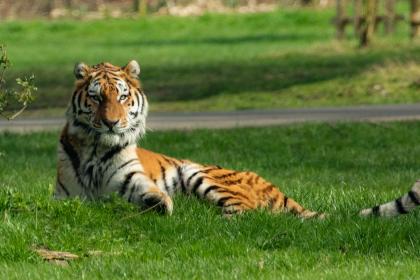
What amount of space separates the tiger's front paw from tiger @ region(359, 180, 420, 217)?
1.55 meters

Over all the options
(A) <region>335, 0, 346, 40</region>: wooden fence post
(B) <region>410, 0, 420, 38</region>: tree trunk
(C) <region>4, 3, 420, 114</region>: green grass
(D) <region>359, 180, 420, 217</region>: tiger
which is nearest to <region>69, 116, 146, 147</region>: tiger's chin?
(D) <region>359, 180, 420, 217</region>: tiger

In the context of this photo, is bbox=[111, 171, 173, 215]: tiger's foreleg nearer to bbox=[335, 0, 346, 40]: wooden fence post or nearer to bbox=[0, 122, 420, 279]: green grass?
bbox=[0, 122, 420, 279]: green grass

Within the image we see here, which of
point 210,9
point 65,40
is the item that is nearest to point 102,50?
point 65,40

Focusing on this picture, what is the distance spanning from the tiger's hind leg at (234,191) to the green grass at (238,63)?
48.1ft

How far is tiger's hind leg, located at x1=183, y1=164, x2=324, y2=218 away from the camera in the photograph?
1080 cm

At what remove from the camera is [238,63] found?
36156 millimetres

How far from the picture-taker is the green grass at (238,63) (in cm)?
2741

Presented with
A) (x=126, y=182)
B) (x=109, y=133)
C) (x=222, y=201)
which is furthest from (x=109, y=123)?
(x=222, y=201)

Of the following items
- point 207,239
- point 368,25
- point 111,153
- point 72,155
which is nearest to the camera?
point 207,239

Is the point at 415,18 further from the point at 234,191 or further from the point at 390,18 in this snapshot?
the point at 234,191

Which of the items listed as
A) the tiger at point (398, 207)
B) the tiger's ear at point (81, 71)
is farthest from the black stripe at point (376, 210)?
the tiger's ear at point (81, 71)

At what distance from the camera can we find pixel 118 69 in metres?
10.9

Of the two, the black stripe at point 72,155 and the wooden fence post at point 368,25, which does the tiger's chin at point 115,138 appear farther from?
the wooden fence post at point 368,25

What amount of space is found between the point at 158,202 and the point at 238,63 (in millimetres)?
25889
